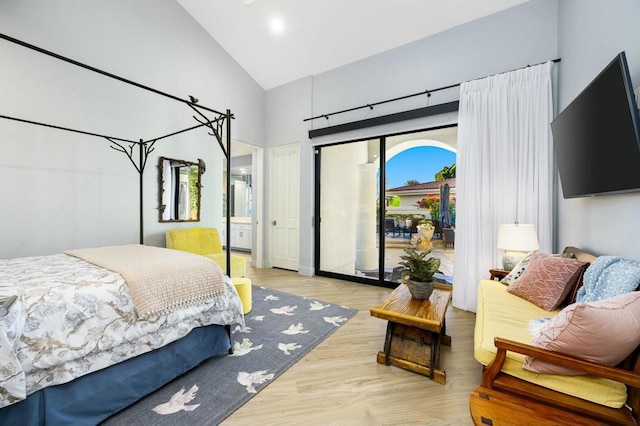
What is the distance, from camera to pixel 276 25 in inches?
145

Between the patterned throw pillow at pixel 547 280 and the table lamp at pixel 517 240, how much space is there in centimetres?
28

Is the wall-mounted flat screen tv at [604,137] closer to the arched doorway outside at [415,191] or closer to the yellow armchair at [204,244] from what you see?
the arched doorway outside at [415,191]

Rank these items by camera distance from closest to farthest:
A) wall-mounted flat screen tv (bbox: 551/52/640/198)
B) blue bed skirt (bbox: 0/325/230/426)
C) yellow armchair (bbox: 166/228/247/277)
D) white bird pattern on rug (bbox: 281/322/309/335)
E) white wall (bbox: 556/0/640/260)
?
blue bed skirt (bbox: 0/325/230/426)
wall-mounted flat screen tv (bbox: 551/52/640/198)
white wall (bbox: 556/0/640/260)
white bird pattern on rug (bbox: 281/322/309/335)
yellow armchair (bbox: 166/228/247/277)

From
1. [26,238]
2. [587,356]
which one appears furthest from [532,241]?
[26,238]

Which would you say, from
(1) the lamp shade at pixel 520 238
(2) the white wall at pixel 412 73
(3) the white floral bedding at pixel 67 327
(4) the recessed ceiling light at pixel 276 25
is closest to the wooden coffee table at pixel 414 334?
(1) the lamp shade at pixel 520 238

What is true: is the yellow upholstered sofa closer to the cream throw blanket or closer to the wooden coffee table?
the wooden coffee table

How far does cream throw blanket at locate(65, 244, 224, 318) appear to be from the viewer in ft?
4.89

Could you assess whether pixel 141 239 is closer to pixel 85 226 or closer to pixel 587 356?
pixel 85 226

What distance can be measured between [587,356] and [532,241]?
1.62 m

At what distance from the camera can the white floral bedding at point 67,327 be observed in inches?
42.5

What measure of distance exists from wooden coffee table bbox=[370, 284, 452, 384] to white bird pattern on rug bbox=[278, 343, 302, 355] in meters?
0.68

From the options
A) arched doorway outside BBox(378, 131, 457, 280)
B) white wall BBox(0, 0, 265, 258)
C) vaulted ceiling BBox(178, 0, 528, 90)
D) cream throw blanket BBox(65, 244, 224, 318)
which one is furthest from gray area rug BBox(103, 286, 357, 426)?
vaulted ceiling BBox(178, 0, 528, 90)

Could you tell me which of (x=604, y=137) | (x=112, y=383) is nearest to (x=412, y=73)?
(x=604, y=137)

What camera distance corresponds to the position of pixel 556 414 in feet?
3.51
